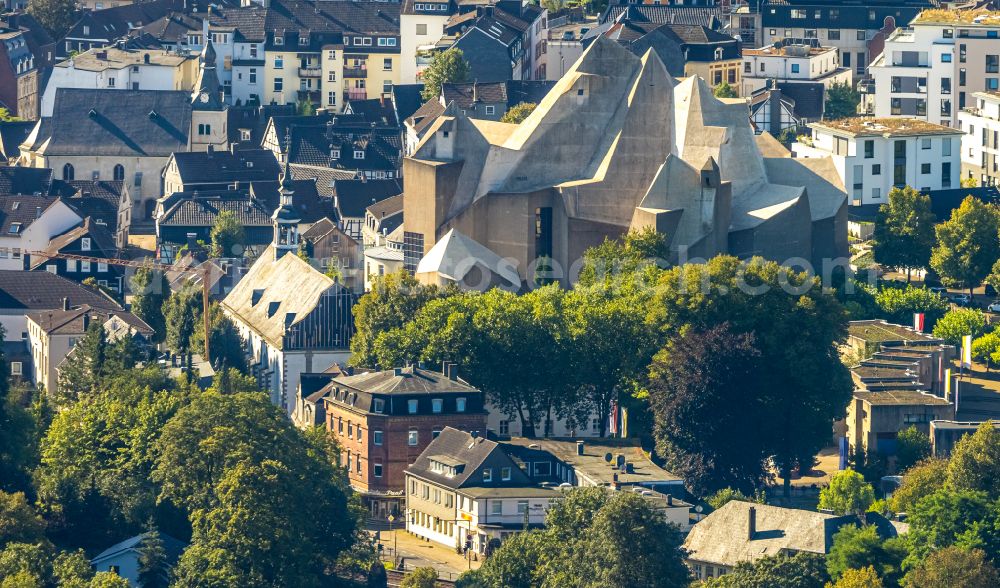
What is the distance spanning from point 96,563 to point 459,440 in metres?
17.1

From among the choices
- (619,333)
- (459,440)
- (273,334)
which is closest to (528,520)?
(459,440)

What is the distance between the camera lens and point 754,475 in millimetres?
149500

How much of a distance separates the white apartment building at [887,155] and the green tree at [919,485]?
48070 millimetres

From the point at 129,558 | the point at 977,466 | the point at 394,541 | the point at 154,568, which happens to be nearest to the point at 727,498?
the point at 977,466

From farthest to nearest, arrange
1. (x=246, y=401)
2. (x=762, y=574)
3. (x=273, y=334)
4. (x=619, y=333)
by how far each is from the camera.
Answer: (x=273, y=334), (x=619, y=333), (x=246, y=401), (x=762, y=574)

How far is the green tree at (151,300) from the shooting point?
18188cm

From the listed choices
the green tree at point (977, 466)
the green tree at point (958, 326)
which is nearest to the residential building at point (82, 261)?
the green tree at point (958, 326)

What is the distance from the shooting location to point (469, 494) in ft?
469

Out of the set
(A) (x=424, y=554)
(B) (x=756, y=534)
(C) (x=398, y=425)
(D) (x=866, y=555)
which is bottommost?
(A) (x=424, y=554)

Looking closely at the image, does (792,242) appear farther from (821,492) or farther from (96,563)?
(96,563)

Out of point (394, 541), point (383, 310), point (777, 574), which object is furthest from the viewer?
point (383, 310)

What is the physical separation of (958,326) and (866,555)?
3474 centimetres

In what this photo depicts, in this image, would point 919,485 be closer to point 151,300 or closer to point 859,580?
point 859,580

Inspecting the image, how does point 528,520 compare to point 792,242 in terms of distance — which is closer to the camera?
point 528,520
